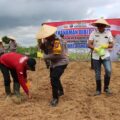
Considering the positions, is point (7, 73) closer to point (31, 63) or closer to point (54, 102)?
point (31, 63)

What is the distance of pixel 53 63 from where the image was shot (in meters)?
9.20


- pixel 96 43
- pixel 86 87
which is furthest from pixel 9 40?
pixel 96 43

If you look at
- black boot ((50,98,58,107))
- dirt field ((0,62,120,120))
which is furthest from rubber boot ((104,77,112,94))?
black boot ((50,98,58,107))

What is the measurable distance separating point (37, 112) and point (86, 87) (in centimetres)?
273

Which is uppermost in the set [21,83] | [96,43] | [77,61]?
[96,43]

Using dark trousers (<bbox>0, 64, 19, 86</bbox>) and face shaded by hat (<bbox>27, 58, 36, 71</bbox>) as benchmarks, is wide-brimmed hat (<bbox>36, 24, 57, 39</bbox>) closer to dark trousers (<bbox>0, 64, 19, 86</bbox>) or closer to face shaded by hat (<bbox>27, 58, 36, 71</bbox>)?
face shaded by hat (<bbox>27, 58, 36, 71</bbox>)

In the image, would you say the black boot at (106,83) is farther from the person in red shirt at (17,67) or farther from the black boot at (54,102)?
the person in red shirt at (17,67)

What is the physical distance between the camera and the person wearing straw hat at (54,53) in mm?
8945

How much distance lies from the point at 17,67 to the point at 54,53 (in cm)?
87

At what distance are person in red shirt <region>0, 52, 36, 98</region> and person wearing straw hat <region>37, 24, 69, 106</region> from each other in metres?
0.39

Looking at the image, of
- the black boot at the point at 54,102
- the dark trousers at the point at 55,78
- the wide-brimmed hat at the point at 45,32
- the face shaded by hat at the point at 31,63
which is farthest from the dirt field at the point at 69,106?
the wide-brimmed hat at the point at 45,32

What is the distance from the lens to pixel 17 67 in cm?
920

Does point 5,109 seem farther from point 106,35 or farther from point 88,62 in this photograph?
point 88,62

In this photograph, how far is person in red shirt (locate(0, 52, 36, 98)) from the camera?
9109 mm
